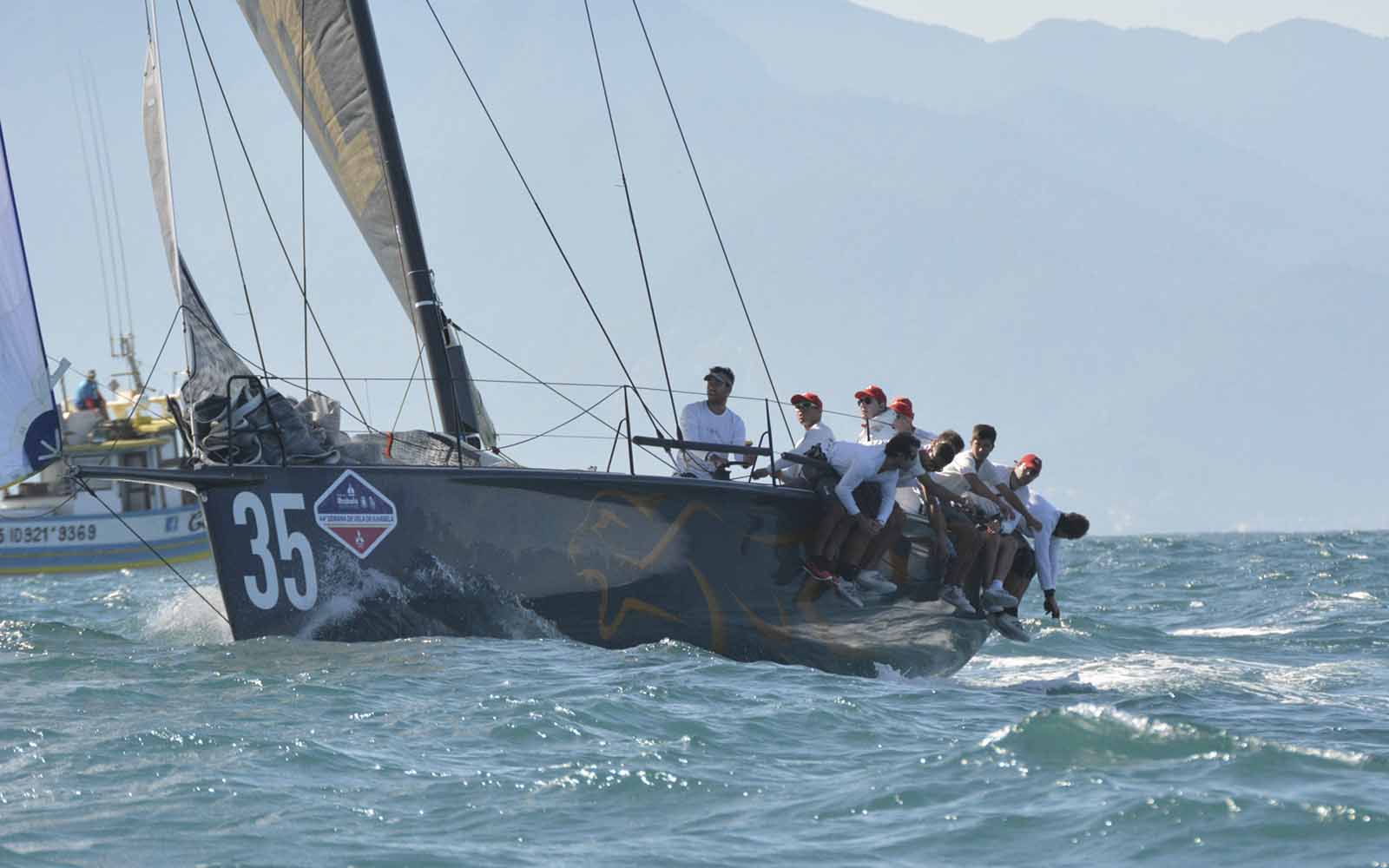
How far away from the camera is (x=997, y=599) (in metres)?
11.3

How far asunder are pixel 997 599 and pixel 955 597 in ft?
0.86

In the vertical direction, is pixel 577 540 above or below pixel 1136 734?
above

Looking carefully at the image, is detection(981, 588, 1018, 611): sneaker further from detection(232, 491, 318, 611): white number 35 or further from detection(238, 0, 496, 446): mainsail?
detection(232, 491, 318, 611): white number 35

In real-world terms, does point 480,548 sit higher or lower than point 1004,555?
higher

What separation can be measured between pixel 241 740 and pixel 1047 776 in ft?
10.4

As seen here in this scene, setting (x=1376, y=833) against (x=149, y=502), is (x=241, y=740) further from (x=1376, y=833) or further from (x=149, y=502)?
(x=149, y=502)

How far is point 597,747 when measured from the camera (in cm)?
724

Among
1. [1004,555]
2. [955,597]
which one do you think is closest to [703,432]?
[955,597]

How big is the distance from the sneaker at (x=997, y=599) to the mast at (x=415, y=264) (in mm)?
3348

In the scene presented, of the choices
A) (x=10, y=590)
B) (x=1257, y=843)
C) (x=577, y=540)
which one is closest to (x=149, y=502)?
(x=10, y=590)

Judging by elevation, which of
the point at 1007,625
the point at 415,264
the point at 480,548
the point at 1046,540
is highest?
the point at 415,264

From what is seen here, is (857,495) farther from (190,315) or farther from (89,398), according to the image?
(89,398)

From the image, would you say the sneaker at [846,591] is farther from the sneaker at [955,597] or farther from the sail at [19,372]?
the sail at [19,372]

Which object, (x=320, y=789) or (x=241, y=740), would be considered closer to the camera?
(x=320, y=789)
